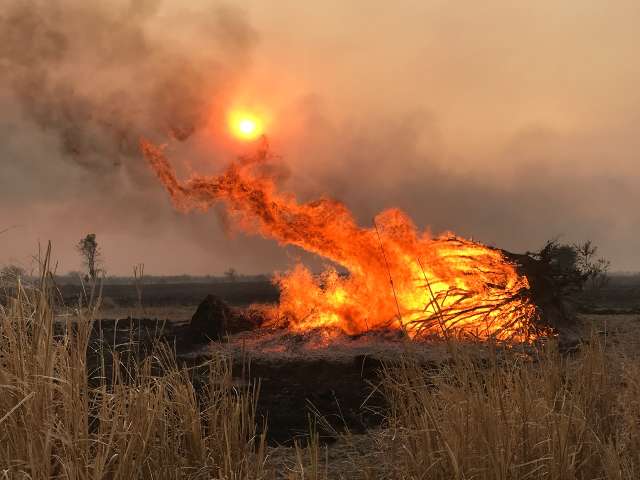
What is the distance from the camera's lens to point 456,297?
13.2 meters

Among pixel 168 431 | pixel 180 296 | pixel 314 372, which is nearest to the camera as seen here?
pixel 168 431

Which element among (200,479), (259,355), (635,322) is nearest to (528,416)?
(200,479)

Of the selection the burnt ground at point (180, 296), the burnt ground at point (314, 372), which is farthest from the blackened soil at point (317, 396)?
the burnt ground at point (180, 296)

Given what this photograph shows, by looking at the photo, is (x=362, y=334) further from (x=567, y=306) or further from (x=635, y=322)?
(x=635, y=322)

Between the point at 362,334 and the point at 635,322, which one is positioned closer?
the point at 362,334

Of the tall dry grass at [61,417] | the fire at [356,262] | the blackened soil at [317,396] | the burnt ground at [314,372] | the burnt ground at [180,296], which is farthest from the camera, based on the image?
the burnt ground at [180,296]

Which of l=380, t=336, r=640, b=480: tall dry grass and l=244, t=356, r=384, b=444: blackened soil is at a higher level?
l=380, t=336, r=640, b=480: tall dry grass

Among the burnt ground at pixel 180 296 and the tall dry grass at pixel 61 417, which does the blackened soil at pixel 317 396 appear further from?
the burnt ground at pixel 180 296

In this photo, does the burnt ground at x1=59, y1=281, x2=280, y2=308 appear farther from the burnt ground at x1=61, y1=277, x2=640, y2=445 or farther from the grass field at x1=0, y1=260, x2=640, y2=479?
the grass field at x1=0, y1=260, x2=640, y2=479

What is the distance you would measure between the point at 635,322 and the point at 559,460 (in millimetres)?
12591

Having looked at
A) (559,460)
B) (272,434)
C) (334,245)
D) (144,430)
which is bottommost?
(272,434)

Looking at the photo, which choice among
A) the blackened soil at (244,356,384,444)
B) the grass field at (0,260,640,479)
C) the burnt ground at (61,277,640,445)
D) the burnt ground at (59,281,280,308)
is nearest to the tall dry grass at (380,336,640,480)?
the grass field at (0,260,640,479)

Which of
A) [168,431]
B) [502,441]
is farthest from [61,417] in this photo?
[502,441]

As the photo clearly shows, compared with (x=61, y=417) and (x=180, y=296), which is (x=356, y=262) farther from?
(x=180, y=296)
